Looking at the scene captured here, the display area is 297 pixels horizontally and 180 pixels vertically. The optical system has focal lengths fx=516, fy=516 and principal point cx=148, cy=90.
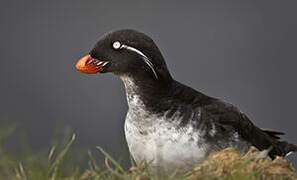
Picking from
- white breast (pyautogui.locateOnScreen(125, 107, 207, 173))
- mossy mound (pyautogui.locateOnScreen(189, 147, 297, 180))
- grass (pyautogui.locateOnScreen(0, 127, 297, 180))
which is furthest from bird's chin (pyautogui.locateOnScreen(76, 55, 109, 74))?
mossy mound (pyautogui.locateOnScreen(189, 147, 297, 180))

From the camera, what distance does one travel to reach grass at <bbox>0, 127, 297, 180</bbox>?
2.27 metres

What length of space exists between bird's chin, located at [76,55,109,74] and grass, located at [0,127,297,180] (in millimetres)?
687

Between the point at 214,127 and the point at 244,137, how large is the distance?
0.32 metres

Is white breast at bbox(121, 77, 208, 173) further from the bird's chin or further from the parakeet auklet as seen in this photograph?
the bird's chin

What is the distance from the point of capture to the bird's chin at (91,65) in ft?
10.5

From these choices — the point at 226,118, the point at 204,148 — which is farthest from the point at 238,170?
the point at 226,118

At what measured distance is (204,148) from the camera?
10.2 ft

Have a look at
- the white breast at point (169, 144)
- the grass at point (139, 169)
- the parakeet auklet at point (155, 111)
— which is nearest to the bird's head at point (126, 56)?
the parakeet auklet at point (155, 111)

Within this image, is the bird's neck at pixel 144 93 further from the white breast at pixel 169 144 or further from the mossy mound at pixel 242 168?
the mossy mound at pixel 242 168

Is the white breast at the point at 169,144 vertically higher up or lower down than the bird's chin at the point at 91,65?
lower down

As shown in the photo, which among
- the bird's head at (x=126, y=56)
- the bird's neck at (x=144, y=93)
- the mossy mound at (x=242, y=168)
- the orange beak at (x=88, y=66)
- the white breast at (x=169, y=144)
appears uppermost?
the bird's head at (x=126, y=56)

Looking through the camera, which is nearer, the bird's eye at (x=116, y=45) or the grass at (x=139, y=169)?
the grass at (x=139, y=169)

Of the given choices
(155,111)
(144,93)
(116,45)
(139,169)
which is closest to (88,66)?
(116,45)

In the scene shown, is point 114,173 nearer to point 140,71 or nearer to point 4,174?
point 4,174
